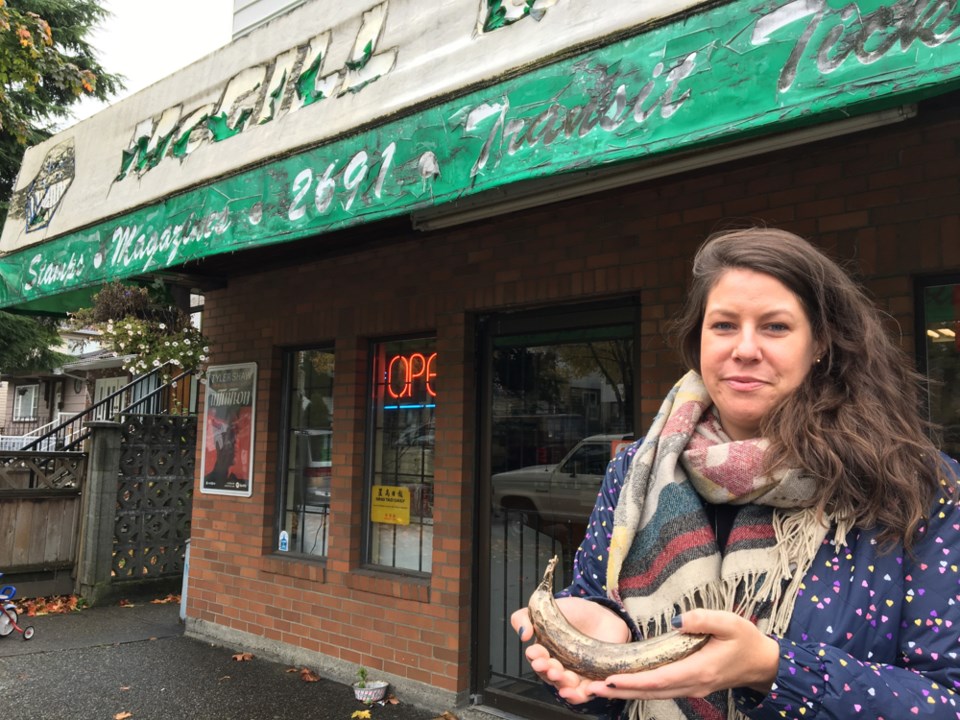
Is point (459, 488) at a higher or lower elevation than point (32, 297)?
lower

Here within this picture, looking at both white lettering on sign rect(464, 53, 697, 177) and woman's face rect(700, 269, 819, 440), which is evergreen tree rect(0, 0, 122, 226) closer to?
Result: white lettering on sign rect(464, 53, 697, 177)

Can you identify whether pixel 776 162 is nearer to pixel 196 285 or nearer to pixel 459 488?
pixel 459 488

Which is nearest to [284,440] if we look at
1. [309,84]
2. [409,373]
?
[409,373]

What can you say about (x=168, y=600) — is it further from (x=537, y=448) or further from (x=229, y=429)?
(x=537, y=448)

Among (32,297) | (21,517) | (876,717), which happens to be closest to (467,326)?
(32,297)

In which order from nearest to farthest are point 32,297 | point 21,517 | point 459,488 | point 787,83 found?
point 787,83
point 459,488
point 32,297
point 21,517

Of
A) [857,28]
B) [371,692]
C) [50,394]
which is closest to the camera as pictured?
[857,28]

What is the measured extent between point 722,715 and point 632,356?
2.80m

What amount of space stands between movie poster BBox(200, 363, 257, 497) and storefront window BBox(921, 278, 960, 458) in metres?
4.63

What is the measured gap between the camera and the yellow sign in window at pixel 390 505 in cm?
503

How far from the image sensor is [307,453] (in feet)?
18.9

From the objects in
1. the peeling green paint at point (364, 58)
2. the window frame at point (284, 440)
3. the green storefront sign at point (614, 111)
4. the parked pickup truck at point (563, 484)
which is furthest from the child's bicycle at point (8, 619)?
the peeling green paint at point (364, 58)

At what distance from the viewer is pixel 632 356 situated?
406 cm

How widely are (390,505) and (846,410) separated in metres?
Answer: 4.06
